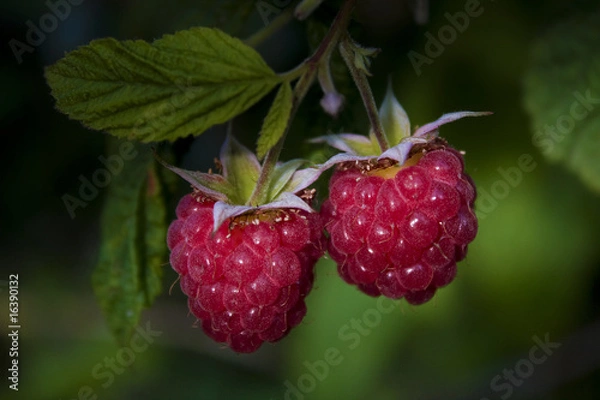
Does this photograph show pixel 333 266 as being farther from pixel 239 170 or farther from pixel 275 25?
pixel 239 170

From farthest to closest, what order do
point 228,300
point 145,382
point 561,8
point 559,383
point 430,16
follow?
point 145,382, point 559,383, point 430,16, point 561,8, point 228,300

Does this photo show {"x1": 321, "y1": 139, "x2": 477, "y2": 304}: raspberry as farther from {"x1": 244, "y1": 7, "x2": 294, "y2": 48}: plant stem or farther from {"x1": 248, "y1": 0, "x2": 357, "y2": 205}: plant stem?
{"x1": 244, "y1": 7, "x2": 294, "y2": 48}: plant stem

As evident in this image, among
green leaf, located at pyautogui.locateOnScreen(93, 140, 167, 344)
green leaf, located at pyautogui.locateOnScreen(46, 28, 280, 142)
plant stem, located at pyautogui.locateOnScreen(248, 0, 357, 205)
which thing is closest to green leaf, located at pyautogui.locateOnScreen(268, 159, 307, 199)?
plant stem, located at pyautogui.locateOnScreen(248, 0, 357, 205)

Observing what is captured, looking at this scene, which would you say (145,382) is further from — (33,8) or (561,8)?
(561,8)

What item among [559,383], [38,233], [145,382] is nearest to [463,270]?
[559,383]

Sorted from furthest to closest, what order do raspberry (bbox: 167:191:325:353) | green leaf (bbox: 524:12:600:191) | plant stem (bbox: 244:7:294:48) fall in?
1. green leaf (bbox: 524:12:600:191)
2. plant stem (bbox: 244:7:294:48)
3. raspberry (bbox: 167:191:325:353)
